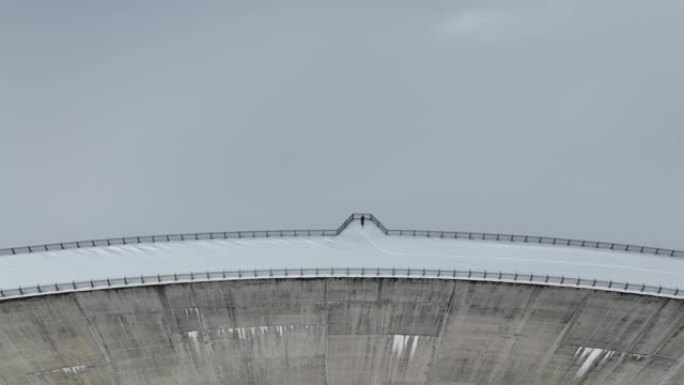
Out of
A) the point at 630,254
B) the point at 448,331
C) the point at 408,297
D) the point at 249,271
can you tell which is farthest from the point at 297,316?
the point at 630,254

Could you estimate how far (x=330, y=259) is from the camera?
1113 inches

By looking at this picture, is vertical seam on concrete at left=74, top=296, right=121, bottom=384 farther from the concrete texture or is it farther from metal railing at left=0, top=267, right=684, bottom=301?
metal railing at left=0, top=267, right=684, bottom=301

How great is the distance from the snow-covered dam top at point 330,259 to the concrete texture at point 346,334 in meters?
1.28

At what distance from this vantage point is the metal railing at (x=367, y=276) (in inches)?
1006

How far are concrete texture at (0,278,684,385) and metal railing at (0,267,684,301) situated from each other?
0.29 metres

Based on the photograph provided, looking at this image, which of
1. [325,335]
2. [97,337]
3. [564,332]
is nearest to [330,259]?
[325,335]

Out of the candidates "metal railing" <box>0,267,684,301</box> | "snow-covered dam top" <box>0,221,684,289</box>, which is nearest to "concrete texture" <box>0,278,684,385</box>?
"metal railing" <box>0,267,684,301</box>

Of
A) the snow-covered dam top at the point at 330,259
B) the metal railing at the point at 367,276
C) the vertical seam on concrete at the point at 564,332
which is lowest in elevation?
the vertical seam on concrete at the point at 564,332

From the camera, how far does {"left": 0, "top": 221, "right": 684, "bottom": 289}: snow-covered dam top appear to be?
2698 cm

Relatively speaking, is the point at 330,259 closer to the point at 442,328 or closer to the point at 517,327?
the point at 442,328

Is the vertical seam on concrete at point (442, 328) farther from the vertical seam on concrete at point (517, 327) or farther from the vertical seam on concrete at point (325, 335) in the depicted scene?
the vertical seam on concrete at point (325, 335)

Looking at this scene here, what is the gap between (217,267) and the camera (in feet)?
89.7

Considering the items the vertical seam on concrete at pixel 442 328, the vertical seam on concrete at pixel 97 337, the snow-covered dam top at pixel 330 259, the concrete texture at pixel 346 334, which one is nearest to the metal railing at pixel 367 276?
the concrete texture at pixel 346 334

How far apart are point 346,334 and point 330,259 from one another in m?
3.87
